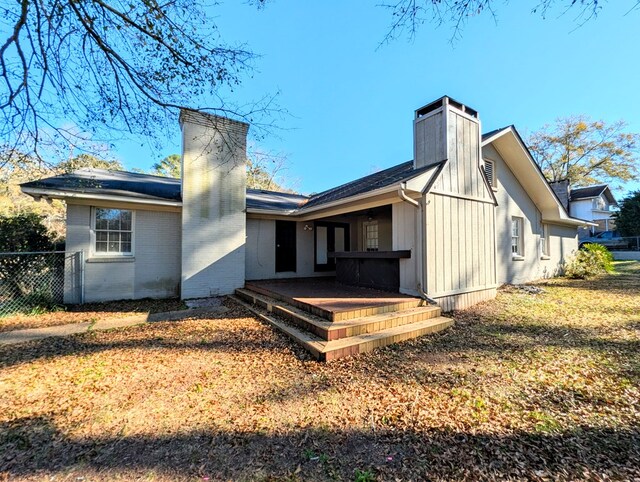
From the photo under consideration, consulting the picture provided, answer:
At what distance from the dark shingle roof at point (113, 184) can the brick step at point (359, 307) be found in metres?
4.73

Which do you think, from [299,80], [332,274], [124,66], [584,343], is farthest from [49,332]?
[584,343]

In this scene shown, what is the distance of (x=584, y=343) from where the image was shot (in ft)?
14.3

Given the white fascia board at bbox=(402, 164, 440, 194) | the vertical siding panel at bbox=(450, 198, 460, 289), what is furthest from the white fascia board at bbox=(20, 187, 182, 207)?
the vertical siding panel at bbox=(450, 198, 460, 289)

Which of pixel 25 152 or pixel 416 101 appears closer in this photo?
pixel 25 152

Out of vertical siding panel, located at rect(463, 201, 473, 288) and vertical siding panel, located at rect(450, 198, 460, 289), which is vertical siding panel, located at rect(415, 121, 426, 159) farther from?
vertical siding panel, located at rect(463, 201, 473, 288)

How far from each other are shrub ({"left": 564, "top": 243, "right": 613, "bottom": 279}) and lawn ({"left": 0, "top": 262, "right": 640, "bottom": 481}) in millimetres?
8640

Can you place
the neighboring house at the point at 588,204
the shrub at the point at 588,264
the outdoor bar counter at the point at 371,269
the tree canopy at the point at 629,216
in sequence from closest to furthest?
the outdoor bar counter at the point at 371,269
the shrub at the point at 588,264
the tree canopy at the point at 629,216
the neighboring house at the point at 588,204

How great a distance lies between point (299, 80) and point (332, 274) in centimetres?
671

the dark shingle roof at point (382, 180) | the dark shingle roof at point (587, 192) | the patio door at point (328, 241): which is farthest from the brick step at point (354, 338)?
the dark shingle roof at point (587, 192)

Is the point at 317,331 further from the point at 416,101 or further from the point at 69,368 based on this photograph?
the point at 416,101

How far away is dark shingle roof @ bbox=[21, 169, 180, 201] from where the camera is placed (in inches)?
258

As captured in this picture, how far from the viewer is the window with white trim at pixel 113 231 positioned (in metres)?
7.18

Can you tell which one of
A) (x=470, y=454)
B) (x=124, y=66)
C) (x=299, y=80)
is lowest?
(x=470, y=454)

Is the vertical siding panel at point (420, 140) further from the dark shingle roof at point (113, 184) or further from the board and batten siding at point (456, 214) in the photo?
the dark shingle roof at point (113, 184)
